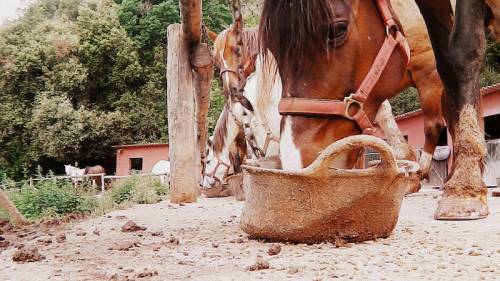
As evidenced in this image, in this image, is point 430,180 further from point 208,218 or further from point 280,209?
point 280,209

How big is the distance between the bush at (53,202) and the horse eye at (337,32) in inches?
231

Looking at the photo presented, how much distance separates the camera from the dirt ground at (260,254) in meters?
2.12

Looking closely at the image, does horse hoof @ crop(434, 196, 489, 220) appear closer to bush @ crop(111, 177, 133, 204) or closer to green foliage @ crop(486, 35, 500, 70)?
bush @ crop(111, 177, 133, 204)

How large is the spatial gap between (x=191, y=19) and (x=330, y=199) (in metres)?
3.53

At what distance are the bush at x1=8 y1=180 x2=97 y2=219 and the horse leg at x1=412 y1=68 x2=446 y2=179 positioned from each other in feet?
15.4

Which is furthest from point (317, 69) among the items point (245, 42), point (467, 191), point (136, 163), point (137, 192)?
point (136, 163)

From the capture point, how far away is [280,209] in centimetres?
275

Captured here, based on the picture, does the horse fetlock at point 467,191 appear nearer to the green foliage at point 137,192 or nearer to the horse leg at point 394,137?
→ the horse leg at point 394,137

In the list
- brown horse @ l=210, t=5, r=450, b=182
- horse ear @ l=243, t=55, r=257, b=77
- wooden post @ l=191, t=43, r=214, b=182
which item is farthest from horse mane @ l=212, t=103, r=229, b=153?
brown horse @ l=210, t=5, r=450, b=182

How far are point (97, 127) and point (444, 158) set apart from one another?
16797 mm

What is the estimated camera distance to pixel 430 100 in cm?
531

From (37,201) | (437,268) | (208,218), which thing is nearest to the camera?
(437,268)

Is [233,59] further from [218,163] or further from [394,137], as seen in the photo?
[218,163]

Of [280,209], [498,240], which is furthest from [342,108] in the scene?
[498,240]
